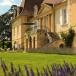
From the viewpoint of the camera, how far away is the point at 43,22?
65.7 meters

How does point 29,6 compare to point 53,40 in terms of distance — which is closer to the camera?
point 53,40

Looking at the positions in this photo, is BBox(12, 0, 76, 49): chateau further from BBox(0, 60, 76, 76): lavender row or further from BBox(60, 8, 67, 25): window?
BBox(0, 60, 76, 76): lavender row

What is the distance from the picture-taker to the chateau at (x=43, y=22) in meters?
53.5

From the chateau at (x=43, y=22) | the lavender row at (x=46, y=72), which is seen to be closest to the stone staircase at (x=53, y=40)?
the chateau at (x=43, y=22)

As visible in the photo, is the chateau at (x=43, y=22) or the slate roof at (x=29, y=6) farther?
the slate roof at (x=29, y=6)

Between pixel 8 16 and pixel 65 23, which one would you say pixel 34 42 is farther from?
pixel 8 16

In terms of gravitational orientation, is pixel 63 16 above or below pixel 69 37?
above

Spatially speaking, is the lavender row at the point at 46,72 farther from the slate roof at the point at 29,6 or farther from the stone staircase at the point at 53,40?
the slate roof at the point at 29,6

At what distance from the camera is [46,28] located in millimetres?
62375

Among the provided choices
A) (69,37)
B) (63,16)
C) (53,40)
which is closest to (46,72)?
(69,37)

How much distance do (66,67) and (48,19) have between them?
2264 inches

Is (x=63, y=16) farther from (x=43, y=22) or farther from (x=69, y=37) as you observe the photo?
(x=43, y=22)

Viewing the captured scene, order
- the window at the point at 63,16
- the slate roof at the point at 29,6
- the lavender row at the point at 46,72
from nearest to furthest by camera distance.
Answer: the lavender row at the point at 46,72
the window at the point at 63,16
the slate roof at the point at 29,6

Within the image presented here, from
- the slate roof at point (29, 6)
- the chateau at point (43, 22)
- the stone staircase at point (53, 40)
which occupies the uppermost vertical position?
the slate roof at point (29, 6)
